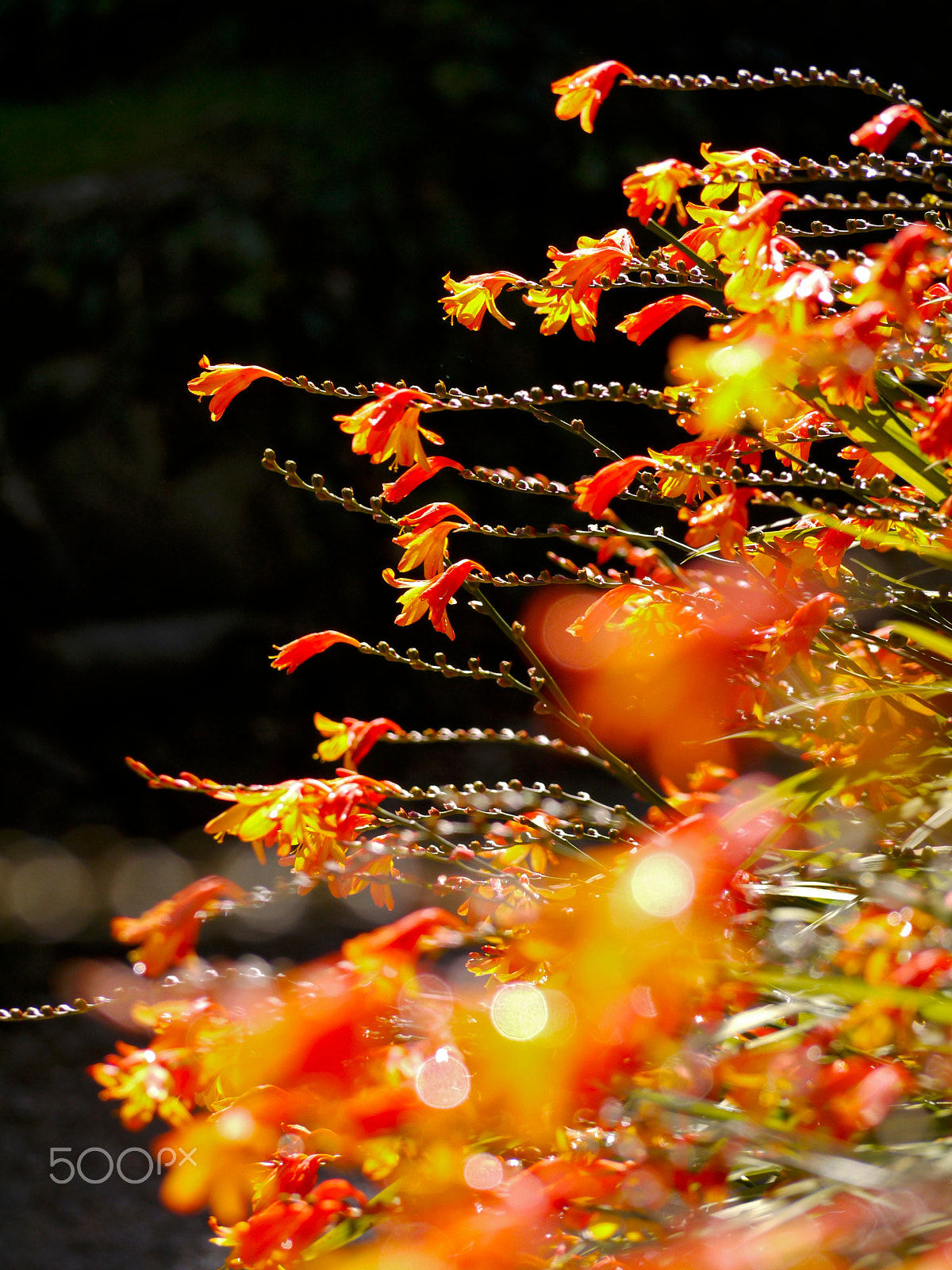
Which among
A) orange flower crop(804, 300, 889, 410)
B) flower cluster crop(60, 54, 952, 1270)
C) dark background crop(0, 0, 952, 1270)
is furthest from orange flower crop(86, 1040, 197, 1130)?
dark background crop(0, 0, 952, 1270)

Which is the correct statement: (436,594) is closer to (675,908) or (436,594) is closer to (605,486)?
(605,486)

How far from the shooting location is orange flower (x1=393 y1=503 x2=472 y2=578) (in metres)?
0.81

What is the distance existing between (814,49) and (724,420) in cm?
351

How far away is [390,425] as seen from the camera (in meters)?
0.78

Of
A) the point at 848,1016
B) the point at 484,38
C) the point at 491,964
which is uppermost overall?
the point at 484,38

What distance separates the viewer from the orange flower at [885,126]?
0.68 m

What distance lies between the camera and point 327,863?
0.74m

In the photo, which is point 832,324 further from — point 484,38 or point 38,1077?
point 484,38

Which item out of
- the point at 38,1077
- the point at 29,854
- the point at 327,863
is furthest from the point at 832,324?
the point at 29,854

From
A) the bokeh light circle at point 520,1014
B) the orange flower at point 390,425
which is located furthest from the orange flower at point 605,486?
the bokeh light circle at point 520,1014

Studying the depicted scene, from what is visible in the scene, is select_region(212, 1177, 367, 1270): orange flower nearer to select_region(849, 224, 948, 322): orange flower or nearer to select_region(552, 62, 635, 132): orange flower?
select_region(849, 224, 948, 322): orange flower

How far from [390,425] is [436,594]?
13cm

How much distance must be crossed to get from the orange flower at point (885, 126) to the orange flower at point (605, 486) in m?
0.25

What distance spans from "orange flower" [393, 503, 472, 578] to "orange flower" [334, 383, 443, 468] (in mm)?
40
